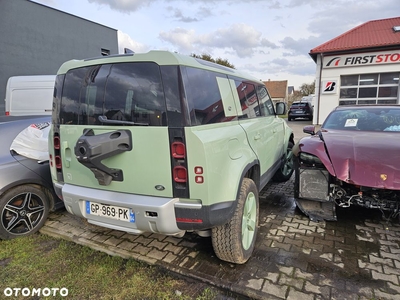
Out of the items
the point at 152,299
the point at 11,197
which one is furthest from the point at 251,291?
the point at 11,197

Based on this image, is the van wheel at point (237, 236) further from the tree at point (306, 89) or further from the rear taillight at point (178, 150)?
the tree at point (306, 89)

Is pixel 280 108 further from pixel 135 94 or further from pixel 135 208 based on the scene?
pixel 135 208

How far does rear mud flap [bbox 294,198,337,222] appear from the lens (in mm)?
3340

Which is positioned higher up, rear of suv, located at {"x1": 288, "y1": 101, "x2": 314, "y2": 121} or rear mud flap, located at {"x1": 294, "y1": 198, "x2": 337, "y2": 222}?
rear of suv, located at {"x1": 288, "y1": 101, "x2": 314, "y2": 121}

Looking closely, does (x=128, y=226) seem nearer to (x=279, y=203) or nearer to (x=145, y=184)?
(x=145, y=184)

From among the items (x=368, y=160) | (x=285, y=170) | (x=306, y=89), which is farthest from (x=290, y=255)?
(x=306, y=89)

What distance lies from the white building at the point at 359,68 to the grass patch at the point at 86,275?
15.5m

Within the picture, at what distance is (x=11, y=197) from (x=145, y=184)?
200 cm

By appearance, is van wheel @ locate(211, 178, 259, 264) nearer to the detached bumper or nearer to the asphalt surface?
the asphalt surface

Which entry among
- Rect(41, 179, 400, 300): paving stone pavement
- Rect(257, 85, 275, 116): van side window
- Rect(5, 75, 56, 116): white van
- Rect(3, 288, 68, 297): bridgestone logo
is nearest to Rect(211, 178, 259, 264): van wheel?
Rect(41, 179, 400, 300): paving stone pavement

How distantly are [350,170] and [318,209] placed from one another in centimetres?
90

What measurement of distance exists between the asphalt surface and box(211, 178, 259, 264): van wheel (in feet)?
0.45

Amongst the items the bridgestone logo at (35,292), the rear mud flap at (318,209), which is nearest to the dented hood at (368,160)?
the rear mud flap at (318,209)

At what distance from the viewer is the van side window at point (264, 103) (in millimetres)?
3786
